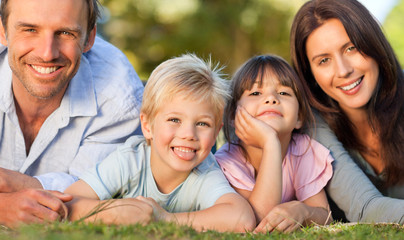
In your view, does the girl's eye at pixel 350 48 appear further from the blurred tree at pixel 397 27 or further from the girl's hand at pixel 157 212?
the blurred tree at pixel 397 27

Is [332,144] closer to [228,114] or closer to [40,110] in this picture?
[228,114]

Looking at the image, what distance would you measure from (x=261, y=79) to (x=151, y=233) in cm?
165

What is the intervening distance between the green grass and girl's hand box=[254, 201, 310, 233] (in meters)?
0.15

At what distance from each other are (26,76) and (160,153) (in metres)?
1.14

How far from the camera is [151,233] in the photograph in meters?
2.41

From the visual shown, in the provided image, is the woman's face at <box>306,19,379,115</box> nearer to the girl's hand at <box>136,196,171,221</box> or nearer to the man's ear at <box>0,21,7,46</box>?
the girl's hand at <box>136,196,171,221</box>

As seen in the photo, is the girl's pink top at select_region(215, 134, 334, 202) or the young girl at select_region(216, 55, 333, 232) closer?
the young girl at select_region(216, 55, 333, 232)

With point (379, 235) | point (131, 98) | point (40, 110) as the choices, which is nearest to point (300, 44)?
point (131, 98)

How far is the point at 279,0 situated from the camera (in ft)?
64.8

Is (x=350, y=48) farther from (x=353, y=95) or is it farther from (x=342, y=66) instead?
(x=353, y=95)

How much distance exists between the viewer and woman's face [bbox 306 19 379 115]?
3.80 meters

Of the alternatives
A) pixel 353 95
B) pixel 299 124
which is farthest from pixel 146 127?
pixel 353 95

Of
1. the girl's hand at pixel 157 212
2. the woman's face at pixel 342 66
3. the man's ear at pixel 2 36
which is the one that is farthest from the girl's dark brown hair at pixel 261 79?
the man's ear at pixel 2 36

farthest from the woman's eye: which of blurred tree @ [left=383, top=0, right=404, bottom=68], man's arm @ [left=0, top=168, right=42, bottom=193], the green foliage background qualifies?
the green foliage background
